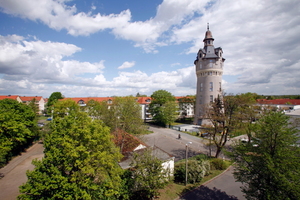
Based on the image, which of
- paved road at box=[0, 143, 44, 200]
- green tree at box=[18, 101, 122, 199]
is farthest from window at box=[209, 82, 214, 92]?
paved road at box=[0, 143, 44, 200]

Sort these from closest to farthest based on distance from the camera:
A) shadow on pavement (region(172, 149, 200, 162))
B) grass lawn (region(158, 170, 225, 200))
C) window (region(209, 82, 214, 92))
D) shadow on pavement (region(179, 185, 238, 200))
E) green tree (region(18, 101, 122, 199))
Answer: green tree (region(18, 101, 122, 199)) < shadow on pavement (region(179, 185, 238, 200)) < grass lawn (region(158, 170, 225, 200)) < shadow on pavement (region(172, 149, 200, 162)) < window (region(209, 82, 214, 92))

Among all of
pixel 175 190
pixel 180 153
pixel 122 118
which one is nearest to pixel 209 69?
pixel 180 153

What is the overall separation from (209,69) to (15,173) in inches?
1584

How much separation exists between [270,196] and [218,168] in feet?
35.1

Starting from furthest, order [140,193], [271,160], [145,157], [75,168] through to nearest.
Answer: [140,193], [145,157], [75,168], [271,160]

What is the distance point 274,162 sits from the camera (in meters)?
9.59

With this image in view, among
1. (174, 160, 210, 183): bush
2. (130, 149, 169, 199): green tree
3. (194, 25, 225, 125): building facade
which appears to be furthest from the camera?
(194, 25, 225, 125): building facade

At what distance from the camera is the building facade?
3650 cm

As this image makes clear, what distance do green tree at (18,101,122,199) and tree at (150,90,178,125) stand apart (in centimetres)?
3045

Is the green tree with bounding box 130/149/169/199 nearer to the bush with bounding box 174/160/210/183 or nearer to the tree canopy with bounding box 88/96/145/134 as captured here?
the bush with bounding box 174/160/210/183

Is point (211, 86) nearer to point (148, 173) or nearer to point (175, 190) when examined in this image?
point (175, 190)

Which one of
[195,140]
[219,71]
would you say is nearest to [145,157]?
[195,140]

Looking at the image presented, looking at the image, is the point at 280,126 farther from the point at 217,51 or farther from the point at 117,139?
the point at 217,51

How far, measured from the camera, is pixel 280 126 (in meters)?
9.88
